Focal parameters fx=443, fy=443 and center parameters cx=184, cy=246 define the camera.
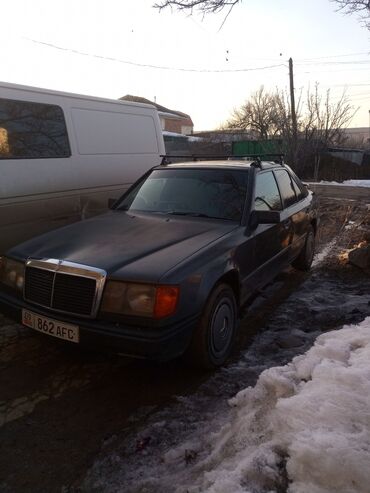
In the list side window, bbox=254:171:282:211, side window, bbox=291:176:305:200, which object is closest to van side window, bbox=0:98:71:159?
side window, bbox=254:171:282:211

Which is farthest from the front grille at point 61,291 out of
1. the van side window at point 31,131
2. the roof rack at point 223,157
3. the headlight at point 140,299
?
the roof rack at point 223,157

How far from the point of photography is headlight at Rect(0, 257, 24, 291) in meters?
3.47

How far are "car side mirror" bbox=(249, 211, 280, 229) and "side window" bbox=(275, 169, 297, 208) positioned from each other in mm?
1226

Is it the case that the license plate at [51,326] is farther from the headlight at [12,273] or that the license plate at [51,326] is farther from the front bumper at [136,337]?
the headlight at [12,273]

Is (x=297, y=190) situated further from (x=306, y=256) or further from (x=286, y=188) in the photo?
(x=306, y=256)

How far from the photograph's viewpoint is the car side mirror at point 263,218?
13.0ft

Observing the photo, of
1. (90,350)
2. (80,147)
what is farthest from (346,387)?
(80,147)

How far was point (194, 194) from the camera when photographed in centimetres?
441

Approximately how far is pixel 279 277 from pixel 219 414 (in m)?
3.52

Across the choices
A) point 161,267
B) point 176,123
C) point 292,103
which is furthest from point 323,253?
point 176,123

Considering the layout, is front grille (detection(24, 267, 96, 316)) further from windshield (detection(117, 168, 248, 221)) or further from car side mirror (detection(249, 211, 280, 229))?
car side mirror (detection(249, 211, 280, 229))

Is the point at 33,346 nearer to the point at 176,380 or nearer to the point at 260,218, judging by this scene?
the point at 176,380

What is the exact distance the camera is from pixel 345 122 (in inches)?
749

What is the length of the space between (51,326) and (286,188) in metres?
3.41
